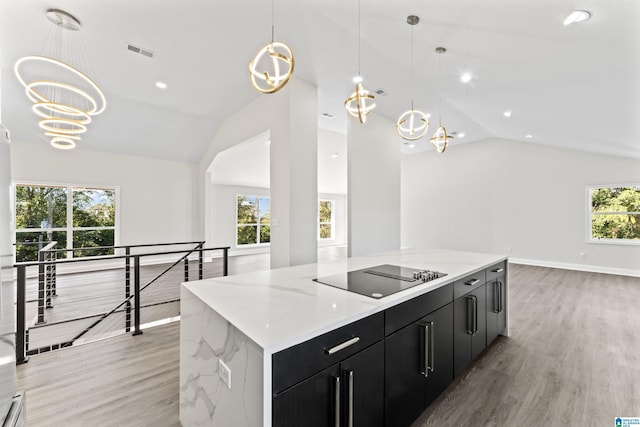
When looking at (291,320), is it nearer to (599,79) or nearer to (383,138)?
(599,79)

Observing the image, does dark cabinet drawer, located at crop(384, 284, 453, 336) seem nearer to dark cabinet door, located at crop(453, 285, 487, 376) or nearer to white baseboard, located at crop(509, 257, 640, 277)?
dark cabinet door, located at crop(453, 285, 487, 376)

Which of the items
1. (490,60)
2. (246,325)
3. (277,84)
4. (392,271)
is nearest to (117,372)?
(246,325)

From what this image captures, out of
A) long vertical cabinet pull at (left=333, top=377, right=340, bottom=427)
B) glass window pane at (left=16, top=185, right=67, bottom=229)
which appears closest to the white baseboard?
long vertical cabinet pull at (left=333, top=377, right=340, bottom=427)

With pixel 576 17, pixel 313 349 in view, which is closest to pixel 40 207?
pixel 313 349

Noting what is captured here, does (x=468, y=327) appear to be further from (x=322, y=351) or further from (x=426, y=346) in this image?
(x=322, y=351)

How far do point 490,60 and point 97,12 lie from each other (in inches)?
173

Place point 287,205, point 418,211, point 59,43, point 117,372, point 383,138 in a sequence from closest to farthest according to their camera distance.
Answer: point 117,372
point 59,43
point 287,205
point 383,138
point 418,211

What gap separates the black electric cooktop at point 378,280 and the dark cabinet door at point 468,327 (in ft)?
1.22

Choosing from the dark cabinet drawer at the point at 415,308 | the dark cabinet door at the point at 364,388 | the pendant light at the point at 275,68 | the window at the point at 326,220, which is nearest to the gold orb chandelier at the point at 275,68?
the pendant light at the point at 275,68

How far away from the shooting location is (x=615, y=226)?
20.1 ft

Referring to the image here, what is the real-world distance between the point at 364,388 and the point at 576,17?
9.85 feet

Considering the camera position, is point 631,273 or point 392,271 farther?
point 631,273

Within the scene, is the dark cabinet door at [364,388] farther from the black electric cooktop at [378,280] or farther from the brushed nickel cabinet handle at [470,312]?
the brushed nickel cabinet handle at [470,312]

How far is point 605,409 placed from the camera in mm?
1942
